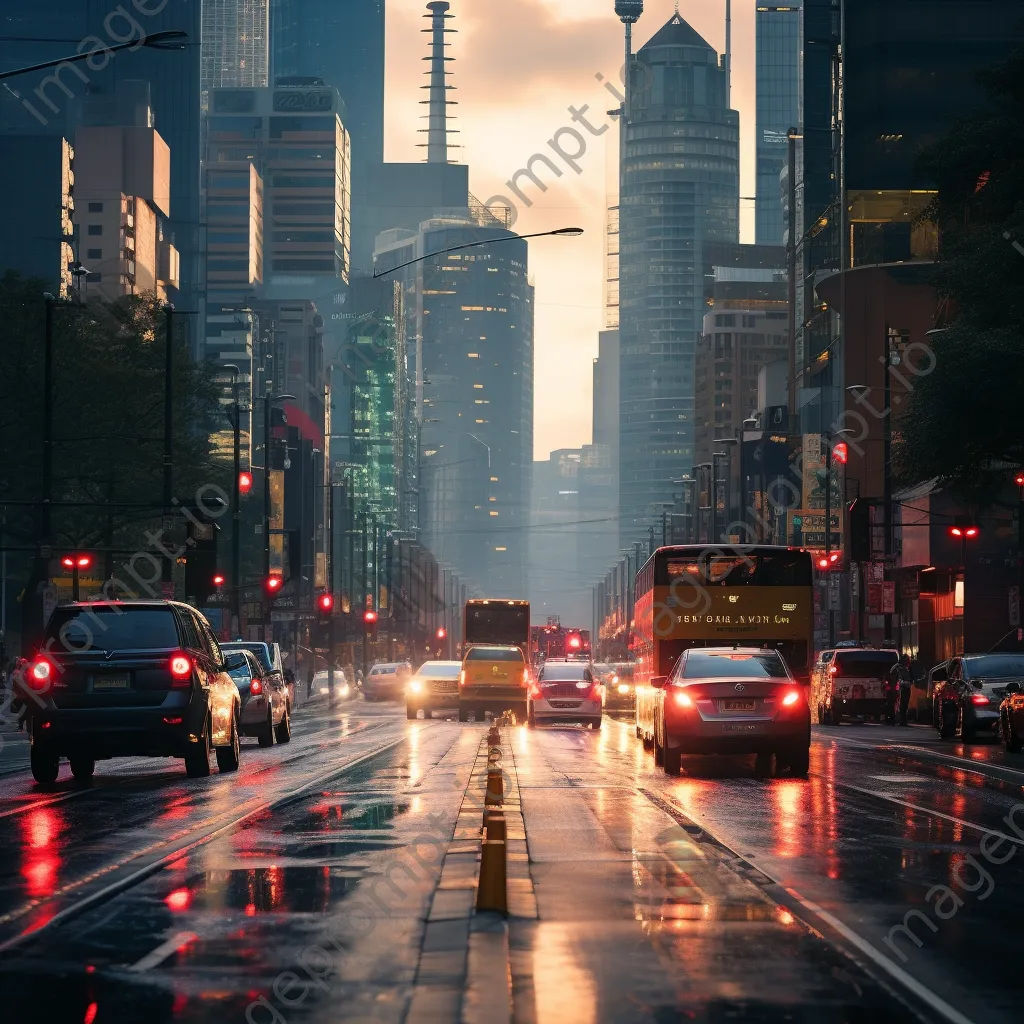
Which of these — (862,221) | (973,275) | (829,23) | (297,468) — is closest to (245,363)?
(297,468)

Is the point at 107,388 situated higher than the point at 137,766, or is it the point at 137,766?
the point at 107,388

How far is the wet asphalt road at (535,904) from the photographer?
8.23 meters

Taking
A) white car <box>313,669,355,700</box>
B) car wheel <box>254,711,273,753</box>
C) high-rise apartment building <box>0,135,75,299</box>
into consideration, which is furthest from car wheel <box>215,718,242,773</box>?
high-rise apartment building <box>0,135,75,299</box>

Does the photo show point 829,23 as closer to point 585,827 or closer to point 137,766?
point 137,766

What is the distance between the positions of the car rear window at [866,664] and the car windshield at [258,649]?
66.2 feet

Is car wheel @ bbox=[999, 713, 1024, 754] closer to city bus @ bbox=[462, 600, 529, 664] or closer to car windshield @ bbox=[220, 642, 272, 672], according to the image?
car windshield @ bbox=[220, 642, 272, 672]

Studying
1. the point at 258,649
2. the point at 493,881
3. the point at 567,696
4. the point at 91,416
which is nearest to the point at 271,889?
the point at 493,881

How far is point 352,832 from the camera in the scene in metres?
15.9

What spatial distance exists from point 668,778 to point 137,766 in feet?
25.3

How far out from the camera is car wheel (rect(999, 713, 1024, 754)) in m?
32.2

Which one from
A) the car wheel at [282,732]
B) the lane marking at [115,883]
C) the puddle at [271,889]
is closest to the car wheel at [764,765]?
the lane marking at [115,883]

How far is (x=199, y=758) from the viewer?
2328cm

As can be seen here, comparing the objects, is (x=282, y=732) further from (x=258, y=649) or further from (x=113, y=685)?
(x=113, y=685)

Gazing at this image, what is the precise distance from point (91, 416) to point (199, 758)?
43.7 m
